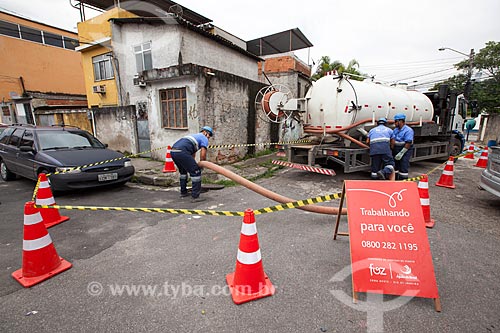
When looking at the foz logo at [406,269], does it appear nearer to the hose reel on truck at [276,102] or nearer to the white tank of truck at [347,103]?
the white tank of truck at [347,103]

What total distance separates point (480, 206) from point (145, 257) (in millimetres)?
6158

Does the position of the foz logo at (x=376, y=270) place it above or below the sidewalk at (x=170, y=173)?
above

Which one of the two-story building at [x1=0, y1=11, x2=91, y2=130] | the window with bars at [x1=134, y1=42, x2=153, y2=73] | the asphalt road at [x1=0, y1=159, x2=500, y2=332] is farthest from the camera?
the two-story building at [x1=0, y1=11, x2=91, y2=130]

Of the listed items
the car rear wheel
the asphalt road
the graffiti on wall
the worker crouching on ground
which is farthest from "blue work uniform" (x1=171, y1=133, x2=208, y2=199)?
the car rear wheel

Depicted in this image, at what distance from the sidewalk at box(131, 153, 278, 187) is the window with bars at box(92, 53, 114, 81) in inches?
294

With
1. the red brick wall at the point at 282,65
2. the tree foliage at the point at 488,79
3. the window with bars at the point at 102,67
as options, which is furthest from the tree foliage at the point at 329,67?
the window with bars at the point at 102,67

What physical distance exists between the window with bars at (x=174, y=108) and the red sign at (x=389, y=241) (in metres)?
7.01

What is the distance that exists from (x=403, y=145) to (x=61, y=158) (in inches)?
310

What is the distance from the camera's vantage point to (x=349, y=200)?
8.37 ft

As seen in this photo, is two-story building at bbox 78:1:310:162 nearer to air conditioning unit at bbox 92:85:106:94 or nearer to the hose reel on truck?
air conditioning unit at bbox 92:85:106:94

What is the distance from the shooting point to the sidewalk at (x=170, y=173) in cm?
646

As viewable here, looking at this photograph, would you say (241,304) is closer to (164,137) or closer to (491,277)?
(491,277)

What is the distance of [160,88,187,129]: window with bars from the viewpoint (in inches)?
327

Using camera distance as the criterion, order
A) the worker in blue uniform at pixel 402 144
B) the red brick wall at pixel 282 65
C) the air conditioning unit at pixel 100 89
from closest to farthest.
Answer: the worker in blue uniform at pixel 402 144 < the air conditioning unit at pixel 100 89 < the red brick wall at pixel 282 65
